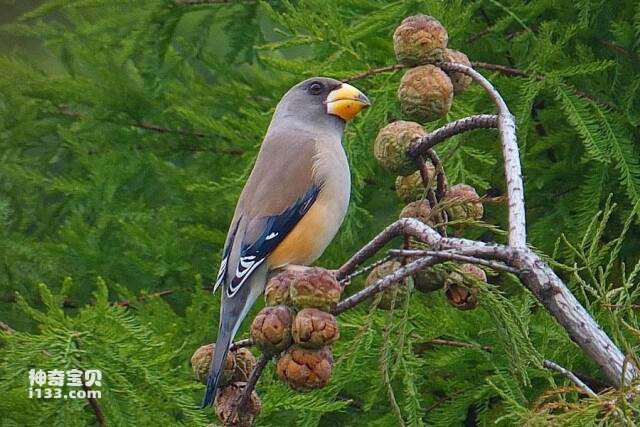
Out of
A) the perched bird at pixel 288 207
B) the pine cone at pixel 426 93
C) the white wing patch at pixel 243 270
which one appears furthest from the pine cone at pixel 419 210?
the white wing patch at pixel 243 270

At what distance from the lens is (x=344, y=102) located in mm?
3537

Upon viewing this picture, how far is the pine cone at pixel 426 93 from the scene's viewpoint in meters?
2.04

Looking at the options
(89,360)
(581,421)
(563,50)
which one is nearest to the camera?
(581,421)

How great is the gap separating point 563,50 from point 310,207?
118 centimetres

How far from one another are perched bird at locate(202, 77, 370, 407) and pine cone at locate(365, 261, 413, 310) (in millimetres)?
868

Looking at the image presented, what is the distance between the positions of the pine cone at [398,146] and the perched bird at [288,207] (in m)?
0.84

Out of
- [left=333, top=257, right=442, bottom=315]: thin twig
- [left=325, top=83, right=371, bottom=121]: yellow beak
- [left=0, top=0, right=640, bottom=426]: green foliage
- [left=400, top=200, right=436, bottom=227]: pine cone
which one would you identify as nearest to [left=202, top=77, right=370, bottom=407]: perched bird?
[left=325, top=83, right=371, bottom=121]: yellow beak

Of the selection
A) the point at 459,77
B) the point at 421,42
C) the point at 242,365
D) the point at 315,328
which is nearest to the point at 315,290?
the point at 315,328

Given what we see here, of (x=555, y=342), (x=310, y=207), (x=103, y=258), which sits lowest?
(x=103, y=258)

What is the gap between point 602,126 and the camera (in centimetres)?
373

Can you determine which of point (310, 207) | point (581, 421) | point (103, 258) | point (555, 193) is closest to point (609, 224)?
point (555, 193)

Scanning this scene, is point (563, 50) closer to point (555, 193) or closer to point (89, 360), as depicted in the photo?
point (555, 193)

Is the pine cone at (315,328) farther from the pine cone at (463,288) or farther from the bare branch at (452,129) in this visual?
the bare branch at (452,129)

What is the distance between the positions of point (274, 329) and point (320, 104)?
77.2 inches
